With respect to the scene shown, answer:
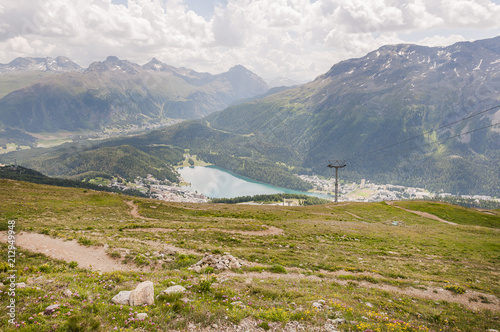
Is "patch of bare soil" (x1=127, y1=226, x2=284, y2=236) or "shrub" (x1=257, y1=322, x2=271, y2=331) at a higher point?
"shrub" (x1=257, y1=322, x2=271, y2=331)

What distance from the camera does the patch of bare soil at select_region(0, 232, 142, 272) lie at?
61.0ft

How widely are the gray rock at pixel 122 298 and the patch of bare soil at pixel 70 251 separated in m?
7.57

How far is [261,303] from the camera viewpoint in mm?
12844

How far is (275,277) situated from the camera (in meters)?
18.4

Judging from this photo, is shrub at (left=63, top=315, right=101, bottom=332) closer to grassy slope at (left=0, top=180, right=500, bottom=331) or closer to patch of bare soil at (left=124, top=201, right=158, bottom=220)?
grassy slope at (left=0, top=180, right=500, bottom=331)

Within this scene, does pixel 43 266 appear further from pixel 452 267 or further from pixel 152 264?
pixel 452 267

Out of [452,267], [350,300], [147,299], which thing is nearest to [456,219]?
[452,267]

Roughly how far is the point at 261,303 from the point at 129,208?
147 feet

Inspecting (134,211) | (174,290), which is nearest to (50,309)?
(174,290)

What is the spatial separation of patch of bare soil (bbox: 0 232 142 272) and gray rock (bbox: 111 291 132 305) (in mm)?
7566

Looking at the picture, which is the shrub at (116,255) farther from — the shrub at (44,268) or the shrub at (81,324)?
the shrub at (81,324)

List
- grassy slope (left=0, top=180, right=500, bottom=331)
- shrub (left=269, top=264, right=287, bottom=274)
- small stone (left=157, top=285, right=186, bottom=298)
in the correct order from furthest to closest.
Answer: shrub (left=269, top=264, right=287, bottom=274) < small stone (left=157, top=285, right=186, bottom=298) < grassy slope (left=0, top=180, right=500, bottom=331)

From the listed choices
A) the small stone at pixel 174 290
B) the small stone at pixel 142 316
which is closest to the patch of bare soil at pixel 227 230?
the small stone at pixel 174 290

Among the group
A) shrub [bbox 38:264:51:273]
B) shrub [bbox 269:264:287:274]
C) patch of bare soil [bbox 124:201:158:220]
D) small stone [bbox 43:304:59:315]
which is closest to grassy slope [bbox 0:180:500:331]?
shrub [bbox 38:264:51:273]
